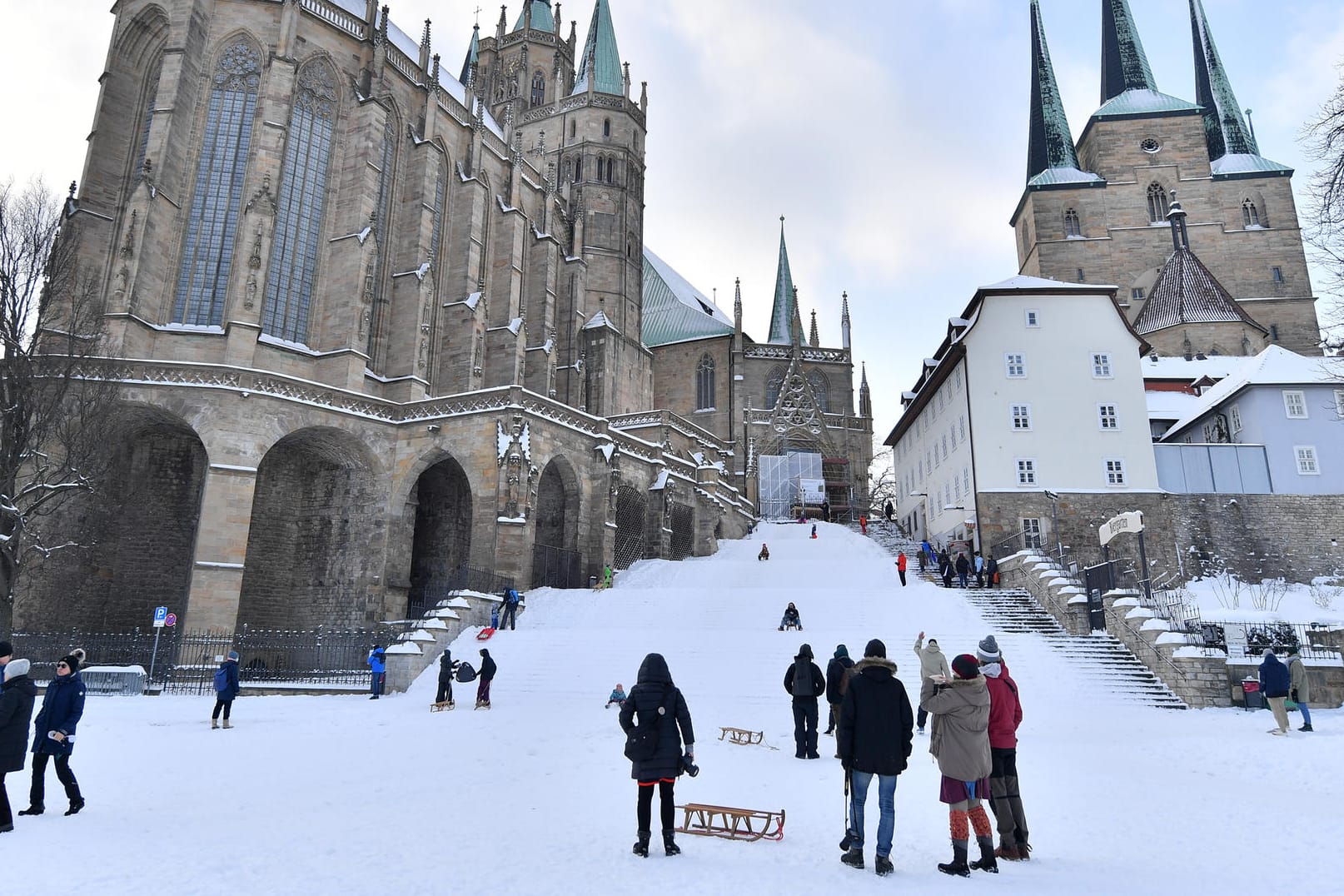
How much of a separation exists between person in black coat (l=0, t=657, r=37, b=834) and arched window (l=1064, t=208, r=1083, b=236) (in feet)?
211

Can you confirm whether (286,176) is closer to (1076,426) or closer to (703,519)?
(703,519)

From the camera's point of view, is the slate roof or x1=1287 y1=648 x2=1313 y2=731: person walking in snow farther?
the slate roof

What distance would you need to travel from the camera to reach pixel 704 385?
54.8m

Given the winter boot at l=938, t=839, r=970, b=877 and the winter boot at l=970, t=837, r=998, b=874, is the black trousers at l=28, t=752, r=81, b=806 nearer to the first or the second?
the winter boot at l=938, t=839, r=970, b=877

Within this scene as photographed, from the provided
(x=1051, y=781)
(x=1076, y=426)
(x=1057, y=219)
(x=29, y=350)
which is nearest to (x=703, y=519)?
(x=1076, y=426)

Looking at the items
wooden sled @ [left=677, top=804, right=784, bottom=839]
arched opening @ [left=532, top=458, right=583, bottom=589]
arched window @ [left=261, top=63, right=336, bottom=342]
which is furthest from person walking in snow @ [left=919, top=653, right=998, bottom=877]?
arched window @ [left=261, top=63, right=336, bottom=342]

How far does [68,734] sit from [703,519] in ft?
95.7

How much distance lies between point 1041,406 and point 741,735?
865 inches

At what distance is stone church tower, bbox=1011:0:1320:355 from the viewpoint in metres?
58.1

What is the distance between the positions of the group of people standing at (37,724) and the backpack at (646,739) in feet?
14.9

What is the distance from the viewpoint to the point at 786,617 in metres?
20.0

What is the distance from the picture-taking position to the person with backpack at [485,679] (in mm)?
15109

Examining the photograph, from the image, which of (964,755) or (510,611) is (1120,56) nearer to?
(510,611)

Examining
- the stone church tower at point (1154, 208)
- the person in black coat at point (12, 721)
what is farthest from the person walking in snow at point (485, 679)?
the stone church tower at point (1154, 208)
